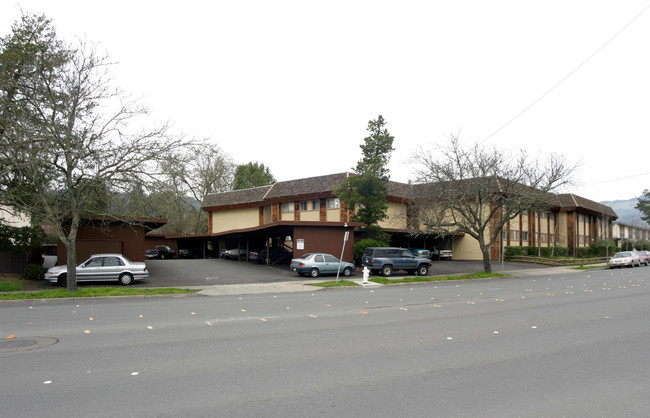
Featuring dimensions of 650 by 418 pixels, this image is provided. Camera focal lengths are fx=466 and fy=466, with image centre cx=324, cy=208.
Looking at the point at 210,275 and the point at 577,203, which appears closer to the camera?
the point at 210,275

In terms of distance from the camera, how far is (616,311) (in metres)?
12.6

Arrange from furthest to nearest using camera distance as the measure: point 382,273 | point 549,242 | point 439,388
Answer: point 549,242, point 382,273, point 439,388

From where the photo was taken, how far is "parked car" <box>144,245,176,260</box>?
147 ft

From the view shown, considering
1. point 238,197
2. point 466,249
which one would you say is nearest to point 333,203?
point 238,197

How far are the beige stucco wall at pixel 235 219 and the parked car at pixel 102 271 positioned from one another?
78.3 ft

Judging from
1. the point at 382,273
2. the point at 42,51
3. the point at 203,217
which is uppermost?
the point at 42,51

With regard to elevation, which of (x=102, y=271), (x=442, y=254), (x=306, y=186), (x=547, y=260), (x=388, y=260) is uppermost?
(x=306, y=186)

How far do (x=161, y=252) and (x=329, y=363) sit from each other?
42.7 meters

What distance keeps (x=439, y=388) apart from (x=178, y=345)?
15.3 ft

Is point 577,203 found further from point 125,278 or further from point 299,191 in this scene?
point 125,278

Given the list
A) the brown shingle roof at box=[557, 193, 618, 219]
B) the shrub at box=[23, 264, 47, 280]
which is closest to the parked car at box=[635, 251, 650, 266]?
the brown shingle roof at box=[557, 193, 618, 219]

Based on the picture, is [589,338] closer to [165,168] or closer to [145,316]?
[145,316]

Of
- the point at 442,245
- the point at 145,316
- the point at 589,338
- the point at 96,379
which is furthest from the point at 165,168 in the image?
the point at 442,245

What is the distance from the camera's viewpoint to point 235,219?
47.5m
